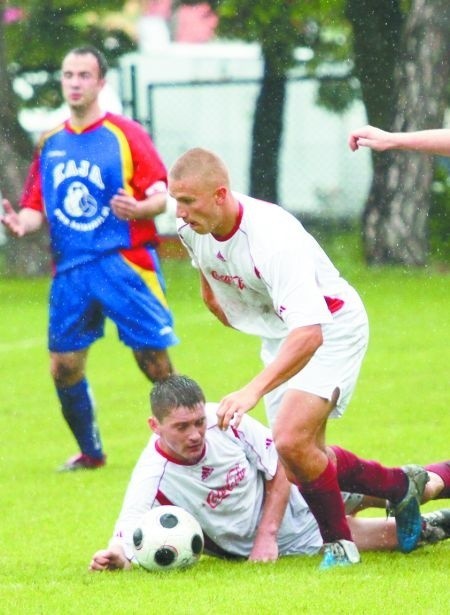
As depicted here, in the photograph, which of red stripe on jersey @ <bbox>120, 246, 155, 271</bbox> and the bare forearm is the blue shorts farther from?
the bare forearm

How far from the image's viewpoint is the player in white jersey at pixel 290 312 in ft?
19.6

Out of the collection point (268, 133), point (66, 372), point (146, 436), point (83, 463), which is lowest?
point (268, 133)

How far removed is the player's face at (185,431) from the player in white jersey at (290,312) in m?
0.30

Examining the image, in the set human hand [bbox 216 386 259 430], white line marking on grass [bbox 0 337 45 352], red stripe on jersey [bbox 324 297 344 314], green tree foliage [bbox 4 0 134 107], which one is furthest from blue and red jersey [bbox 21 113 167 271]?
green tree foliage [bbox 4 0 134 107]

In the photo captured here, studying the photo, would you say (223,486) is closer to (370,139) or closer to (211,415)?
(211,415)

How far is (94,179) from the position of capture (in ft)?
30.4

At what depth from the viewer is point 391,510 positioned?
673cm

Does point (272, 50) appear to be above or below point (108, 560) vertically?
below

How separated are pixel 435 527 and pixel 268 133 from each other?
1807 cm

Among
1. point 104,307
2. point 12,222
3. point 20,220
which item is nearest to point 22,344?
point 104,307

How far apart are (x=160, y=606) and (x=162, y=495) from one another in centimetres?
96

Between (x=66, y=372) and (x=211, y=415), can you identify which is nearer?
(x=211, y=415)

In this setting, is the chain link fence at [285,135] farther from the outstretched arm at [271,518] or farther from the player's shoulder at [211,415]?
the outstretched arm at [271,518]

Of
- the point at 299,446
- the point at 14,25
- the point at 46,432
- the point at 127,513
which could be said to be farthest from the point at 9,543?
the point at 14,25
